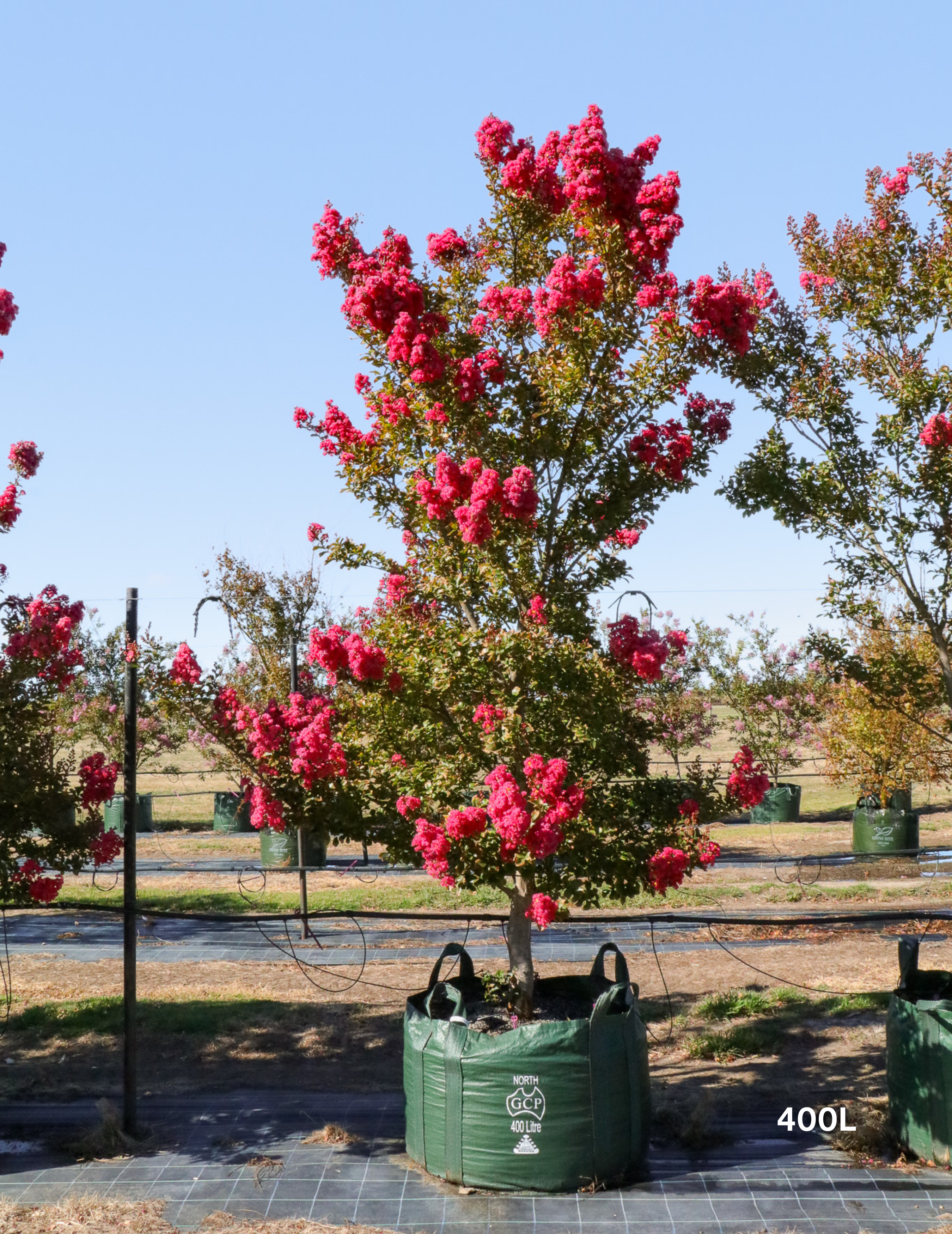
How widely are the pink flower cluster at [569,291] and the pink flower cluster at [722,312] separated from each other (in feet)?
2.39

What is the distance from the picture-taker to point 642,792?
30.0 feet

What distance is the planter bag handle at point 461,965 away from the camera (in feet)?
30.4

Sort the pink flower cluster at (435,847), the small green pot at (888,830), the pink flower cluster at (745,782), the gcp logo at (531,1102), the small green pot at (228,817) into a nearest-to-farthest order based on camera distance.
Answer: the pink flower cluster at (435,847) → the gcp logo at (531,1102) → the pink flower cluster at (745,782) → the small green pot at (888,830) → the small green pot at (228,817)

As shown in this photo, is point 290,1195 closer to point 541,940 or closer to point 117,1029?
point 117,1029

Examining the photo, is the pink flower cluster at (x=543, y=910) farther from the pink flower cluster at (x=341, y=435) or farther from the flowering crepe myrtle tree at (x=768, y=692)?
the flowering crepe myrtle tree at (x=768, y=692)

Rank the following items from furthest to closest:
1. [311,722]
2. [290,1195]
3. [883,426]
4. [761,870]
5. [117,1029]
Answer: [761,870] < [117,1029] < [883,426] < [311,722] < [290,1195]

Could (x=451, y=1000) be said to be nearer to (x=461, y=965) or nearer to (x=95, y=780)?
(x=461, y=965)

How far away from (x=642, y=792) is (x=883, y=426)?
5187 millimetres

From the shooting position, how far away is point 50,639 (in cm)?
958

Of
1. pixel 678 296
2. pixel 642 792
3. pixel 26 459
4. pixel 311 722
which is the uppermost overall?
pixel 678 296

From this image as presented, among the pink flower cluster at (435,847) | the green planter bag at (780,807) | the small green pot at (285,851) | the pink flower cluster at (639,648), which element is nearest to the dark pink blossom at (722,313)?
the pink flower cluster at (639,648)

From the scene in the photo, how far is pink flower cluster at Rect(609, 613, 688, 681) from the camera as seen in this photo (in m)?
8.23

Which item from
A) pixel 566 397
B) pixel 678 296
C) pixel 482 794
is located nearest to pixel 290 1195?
pixel 482 794

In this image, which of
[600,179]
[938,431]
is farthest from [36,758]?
[938,431]
